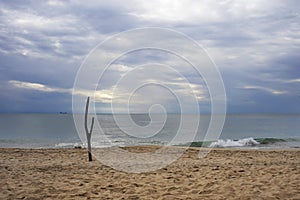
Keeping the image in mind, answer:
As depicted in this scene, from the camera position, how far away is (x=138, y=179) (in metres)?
7.66

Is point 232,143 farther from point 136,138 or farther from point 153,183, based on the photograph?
point 153,183

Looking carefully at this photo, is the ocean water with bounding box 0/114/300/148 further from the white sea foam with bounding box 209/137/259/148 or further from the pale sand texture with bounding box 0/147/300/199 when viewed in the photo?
the pale sand texture with bounding box 0/147/300/199

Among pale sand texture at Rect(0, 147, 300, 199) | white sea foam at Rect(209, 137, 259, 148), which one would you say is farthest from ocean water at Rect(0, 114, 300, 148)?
pale sand texture at Rect(0, 147, 300, 199)

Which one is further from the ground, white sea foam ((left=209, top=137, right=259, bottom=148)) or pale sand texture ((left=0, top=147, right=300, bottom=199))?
pale sand texture ((left=0, top=147, right=300, bottom=199))

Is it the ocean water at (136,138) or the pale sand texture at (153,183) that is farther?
the ocean water at (136,138)

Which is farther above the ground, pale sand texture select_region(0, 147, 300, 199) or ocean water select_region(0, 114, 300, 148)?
pale sand texture select_region(0, 147, 300, 199)

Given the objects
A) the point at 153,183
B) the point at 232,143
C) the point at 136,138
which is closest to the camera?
the point at 153,183

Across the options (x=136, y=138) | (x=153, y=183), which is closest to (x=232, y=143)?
(x=136, y=138)

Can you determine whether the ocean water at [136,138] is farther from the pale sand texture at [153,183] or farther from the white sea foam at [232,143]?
the pale sand texture at [153,183]

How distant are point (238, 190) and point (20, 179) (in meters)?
5.35

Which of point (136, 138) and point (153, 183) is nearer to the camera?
point (153, 183)

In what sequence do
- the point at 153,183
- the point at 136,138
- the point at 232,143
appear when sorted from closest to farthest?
the point at 153,183, the point at 232,143, the point at 136,138

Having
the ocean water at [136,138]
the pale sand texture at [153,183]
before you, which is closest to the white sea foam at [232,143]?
the ocean water at [136,138]

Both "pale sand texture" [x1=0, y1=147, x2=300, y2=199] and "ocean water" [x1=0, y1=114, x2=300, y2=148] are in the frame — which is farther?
"ocean water" [x1=0, y1=114, x2=300, y2=148]
